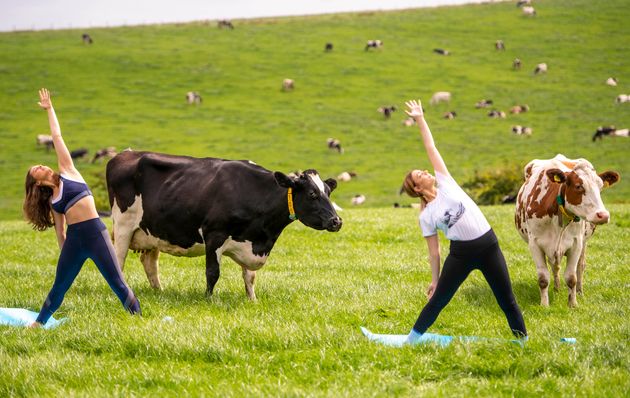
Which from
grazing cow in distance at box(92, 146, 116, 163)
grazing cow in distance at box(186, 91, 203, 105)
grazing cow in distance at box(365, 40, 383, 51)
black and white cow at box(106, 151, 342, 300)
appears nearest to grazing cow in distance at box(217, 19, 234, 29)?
grazing cow in distance at box(365, 40, 383, 51)

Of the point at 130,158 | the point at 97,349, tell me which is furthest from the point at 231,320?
the point at 130,158

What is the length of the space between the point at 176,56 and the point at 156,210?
66.7m

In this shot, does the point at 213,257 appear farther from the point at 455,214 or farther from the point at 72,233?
the point at 455,214

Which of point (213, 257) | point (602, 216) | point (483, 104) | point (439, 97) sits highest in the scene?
point (602, 216)

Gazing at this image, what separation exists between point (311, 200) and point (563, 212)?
3.57m

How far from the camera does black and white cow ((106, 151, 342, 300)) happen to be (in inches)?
431

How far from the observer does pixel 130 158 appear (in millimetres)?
12242

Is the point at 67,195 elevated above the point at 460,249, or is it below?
above

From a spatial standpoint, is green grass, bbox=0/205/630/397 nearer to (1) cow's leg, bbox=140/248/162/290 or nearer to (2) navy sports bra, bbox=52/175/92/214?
(1) cow's leg, bbox=140/248/162/290

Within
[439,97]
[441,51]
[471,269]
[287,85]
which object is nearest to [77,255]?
[471,269]

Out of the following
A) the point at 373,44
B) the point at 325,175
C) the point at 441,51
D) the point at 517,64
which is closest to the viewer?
the point at 325,175

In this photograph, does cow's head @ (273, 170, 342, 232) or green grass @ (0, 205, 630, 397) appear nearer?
green grass @ (0, 205, 630, 397)

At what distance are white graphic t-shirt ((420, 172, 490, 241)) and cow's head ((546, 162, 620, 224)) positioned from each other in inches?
107

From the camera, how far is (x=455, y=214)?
779 centimetres
